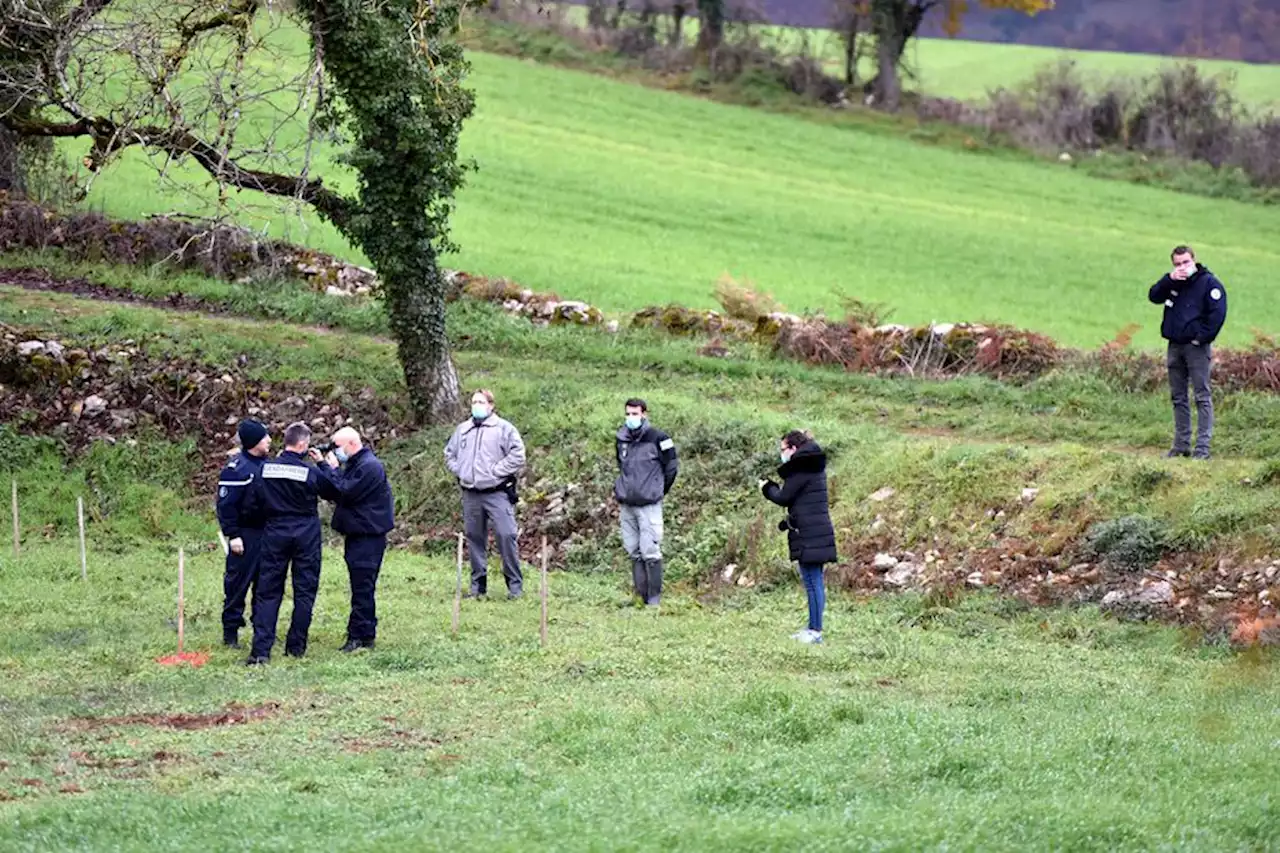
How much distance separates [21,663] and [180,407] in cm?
1099

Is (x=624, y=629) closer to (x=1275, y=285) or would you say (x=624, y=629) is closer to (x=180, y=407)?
(x=180, y=407)

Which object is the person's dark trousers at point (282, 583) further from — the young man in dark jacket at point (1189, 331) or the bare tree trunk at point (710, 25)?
the bare tree trunk at point (710, 25)

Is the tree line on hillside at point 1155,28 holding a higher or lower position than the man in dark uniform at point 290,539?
higher

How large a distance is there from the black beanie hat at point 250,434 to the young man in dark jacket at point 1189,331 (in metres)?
9.88

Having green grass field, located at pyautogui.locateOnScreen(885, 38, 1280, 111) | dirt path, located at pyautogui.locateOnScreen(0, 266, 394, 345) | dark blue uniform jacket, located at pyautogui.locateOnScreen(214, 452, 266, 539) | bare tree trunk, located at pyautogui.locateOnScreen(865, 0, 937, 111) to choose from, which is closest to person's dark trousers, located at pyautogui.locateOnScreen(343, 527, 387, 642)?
dark blue uniform jacket, located at pyautogui.locateOnScreen(214, 452, 266, 539)

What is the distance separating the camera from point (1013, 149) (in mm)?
61000

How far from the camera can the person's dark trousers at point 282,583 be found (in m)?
14.9

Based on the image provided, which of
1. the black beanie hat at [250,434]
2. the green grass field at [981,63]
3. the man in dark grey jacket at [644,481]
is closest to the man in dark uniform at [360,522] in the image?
the black beanie hat at [250,434]

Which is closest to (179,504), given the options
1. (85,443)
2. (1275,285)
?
(85,443)

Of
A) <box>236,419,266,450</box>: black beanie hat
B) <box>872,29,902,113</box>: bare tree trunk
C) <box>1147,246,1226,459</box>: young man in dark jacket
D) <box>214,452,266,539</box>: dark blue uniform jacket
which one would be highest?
<box>872,29,902,113</box>: bare tree trunk

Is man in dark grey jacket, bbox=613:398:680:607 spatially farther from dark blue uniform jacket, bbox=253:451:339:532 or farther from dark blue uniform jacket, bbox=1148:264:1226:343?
dark blue uniform jacket, bbox=1148:264:1226:343

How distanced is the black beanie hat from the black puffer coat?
4.61 meters

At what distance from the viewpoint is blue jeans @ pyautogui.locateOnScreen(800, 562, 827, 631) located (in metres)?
15.8

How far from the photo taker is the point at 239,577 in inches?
612
